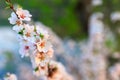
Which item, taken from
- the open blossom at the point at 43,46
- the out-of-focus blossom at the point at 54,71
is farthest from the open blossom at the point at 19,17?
the out-of-focus blossom at the point at 54,71

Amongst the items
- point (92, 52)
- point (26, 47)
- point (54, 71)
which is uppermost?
point (92, 52)

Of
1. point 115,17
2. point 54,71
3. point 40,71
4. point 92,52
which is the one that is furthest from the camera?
point 115,17

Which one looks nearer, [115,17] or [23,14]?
[23,14]

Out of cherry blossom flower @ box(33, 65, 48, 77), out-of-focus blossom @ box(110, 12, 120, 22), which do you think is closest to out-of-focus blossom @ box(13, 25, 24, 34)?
cherry blossom flower @ box(33, 65, 48, 77)

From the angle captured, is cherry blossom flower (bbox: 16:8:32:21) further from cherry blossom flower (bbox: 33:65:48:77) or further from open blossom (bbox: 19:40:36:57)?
cherry blossom flower (bbox: 33:65:48:77)

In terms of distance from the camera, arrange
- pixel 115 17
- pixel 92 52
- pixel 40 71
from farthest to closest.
Result: pixel 115 17, pixel 92 52, pixel 40 71

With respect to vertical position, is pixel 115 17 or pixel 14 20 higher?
pixel 115 17

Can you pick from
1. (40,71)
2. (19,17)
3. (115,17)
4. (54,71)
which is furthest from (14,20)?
(115,17)

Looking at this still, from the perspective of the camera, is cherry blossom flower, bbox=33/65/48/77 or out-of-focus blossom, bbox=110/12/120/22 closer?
cherry blossom flower, bbox=33/65/48/77

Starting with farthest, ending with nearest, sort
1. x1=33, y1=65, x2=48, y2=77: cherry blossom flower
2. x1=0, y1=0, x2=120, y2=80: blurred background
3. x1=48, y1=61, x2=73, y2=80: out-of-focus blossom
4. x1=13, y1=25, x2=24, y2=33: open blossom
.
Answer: x1=0, y1=0, x2=120, y2=80: blurred background → x1=48, y1=61, x2=73, y2=80: out-of-focus blossom → x1=33, y1=65, x2=48, y2=77: cherry blossom flower → x1=13, y1=25, x2=24, y2=33: open blossom

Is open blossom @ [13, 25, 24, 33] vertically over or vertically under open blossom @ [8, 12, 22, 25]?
under

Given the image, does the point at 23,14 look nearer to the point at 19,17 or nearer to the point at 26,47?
the point at 19,17
